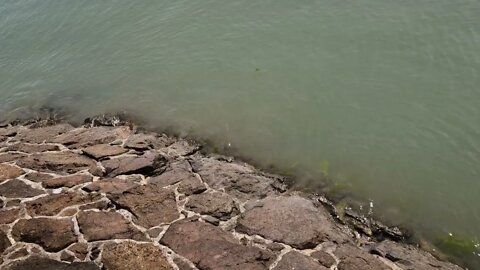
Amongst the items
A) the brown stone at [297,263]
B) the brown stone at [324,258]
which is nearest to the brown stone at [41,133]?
the brown stone at [297,263]

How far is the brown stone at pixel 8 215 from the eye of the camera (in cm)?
656

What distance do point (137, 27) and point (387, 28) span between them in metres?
7.20

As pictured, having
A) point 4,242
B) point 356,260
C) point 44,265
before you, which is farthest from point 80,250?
point 356,260

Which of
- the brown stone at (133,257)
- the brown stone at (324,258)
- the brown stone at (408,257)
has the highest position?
the brown stone at (133,257)

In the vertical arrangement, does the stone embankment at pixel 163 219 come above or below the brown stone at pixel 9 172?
below

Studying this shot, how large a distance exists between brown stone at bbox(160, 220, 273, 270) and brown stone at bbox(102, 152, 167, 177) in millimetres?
1938

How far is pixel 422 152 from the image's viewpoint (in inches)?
335

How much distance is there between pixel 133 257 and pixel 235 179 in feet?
8.57

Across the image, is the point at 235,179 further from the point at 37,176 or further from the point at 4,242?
the point at 4,242

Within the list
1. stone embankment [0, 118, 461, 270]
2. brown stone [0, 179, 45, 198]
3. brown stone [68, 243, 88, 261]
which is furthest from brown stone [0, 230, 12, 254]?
brown stone [0, 179, 45, 198]

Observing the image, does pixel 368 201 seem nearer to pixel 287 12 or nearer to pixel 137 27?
pixel 287 12

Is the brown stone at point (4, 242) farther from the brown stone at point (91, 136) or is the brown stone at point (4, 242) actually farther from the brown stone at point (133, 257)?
the brown stone at point (91, 136)

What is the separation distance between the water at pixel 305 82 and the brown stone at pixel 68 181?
2.75 m

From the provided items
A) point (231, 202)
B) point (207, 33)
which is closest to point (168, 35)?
point (207, 33)
